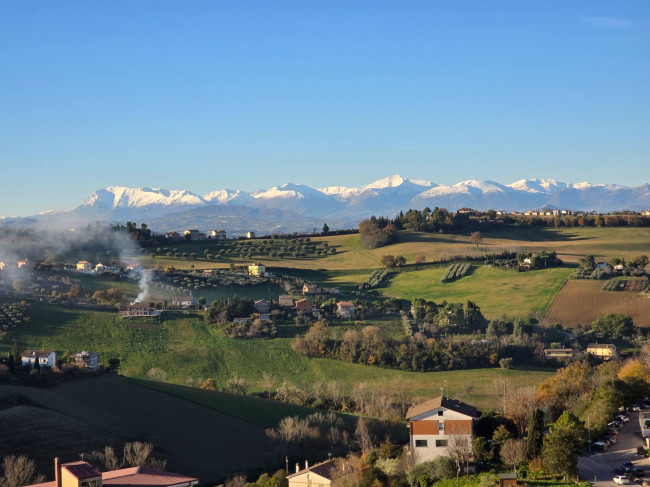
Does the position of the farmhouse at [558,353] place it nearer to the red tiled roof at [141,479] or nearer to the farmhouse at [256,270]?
the red tiled roof at [141,479]

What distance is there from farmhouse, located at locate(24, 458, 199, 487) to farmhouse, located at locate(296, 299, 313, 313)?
51.3m

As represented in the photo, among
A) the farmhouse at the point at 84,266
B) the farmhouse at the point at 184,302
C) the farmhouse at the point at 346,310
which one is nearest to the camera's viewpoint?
the farmhouse at the point at 346,310

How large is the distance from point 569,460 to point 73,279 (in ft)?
264

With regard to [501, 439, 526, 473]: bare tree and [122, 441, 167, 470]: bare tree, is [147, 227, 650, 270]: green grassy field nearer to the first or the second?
[122, 441, 167, 470]: bare tree

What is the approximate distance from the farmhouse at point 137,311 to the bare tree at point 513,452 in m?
56.5

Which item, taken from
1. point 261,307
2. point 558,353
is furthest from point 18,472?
point 261,307

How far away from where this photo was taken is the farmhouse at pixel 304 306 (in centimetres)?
9344

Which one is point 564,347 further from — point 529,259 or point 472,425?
point 472,425

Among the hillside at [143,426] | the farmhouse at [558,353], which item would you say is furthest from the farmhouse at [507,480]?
the farmhouse at [558,353]

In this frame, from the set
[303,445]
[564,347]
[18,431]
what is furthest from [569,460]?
[564,347]

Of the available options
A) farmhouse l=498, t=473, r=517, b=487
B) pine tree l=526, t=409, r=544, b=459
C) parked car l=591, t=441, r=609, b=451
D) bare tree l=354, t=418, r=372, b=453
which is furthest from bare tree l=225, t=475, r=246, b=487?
parked car l=591, t=441, r=609, b=451

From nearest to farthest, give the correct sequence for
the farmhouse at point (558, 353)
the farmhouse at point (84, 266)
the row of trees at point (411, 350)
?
1. the row of trees at point (411, 350)
2. the farmhouse at point (558, 353)
3. the farmhouse at point (84, 266)

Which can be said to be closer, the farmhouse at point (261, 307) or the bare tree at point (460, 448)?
the bare tree at point (460, 448)

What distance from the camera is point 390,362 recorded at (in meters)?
76.1
